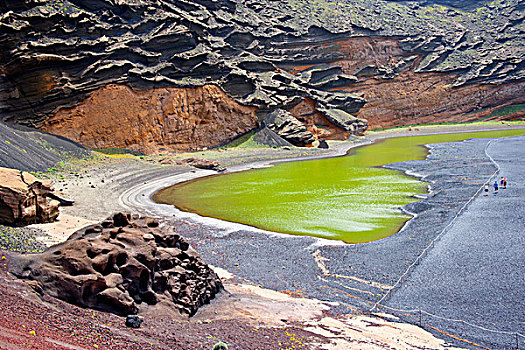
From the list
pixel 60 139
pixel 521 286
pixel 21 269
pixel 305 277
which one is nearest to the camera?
pixel 21 269

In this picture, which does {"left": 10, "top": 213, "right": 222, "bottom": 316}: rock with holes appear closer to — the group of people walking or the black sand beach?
the black sand beach

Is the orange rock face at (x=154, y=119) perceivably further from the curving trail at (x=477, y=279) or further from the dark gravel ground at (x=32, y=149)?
the curving trail at (x=477, y=279)

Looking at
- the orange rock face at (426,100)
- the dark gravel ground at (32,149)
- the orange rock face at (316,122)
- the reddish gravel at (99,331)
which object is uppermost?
the orange rock face at (426,100)

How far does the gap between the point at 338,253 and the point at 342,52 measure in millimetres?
61747

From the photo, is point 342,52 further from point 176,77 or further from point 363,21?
point 176,77

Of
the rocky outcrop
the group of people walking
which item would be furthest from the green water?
the rocky outcrop

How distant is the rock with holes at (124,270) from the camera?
349 inches

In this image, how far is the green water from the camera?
20625 mm

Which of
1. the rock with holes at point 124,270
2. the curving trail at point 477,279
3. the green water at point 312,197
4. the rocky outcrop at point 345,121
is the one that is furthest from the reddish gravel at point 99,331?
the rocky outcrop at point 345,121

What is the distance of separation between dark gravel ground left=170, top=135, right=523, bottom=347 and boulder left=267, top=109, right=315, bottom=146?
29660 millimetres

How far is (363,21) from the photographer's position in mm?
74562

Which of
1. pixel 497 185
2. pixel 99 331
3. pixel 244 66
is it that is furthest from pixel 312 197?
pixel 244 66

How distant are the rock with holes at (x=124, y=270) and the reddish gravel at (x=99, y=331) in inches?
15.2

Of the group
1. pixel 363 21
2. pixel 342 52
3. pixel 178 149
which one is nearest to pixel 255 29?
pixel 342 52
